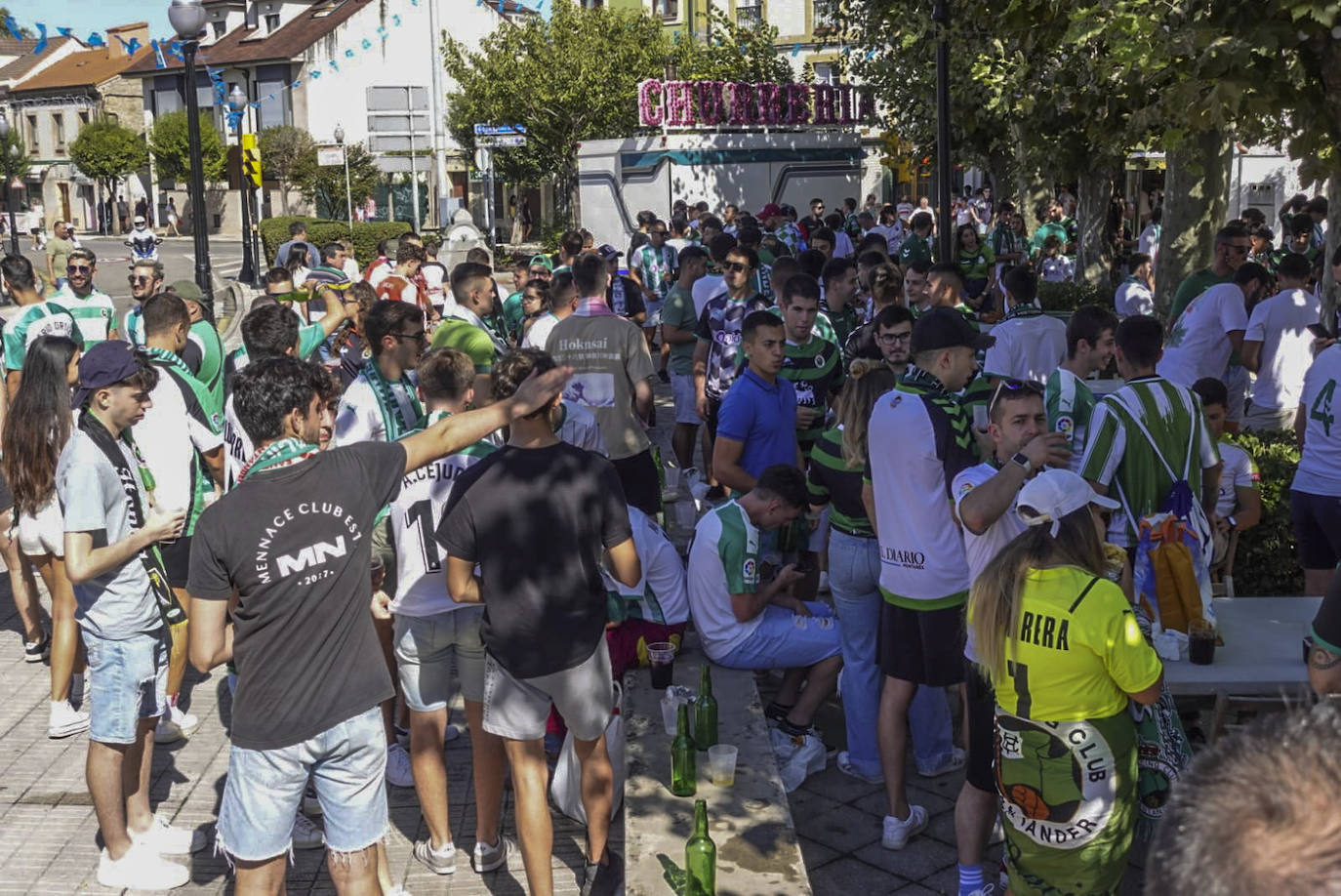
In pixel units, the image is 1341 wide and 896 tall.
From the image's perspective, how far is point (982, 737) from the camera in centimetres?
465

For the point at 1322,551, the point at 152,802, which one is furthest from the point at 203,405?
the point at 1322,551

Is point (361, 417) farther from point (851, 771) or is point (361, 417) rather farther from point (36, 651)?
point (36, 651)

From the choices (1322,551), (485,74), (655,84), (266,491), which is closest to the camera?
(266,491)

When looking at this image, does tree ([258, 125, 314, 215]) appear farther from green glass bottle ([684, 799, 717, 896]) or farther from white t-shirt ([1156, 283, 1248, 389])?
green glass bottle ([684, 799, 717, 896])

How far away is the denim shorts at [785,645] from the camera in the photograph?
6137 mm

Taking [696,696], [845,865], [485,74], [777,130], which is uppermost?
[485,74]

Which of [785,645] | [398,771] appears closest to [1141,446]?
[785,645]

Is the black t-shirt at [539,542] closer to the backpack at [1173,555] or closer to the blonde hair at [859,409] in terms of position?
the blonde hair at [859,409]

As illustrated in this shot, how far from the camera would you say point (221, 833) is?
161 inches

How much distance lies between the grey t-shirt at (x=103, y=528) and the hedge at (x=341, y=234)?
2828 cm

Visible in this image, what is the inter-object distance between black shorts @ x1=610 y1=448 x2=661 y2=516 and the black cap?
294 centimetres

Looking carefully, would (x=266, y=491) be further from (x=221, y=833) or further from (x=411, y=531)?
(x=411, y=531)

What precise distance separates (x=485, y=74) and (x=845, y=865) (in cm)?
3884

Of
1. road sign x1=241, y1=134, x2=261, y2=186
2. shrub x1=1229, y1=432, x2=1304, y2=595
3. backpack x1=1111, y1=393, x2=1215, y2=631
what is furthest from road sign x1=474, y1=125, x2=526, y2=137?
backpack x1=1111, y1=393, x2=1215, y2=631
